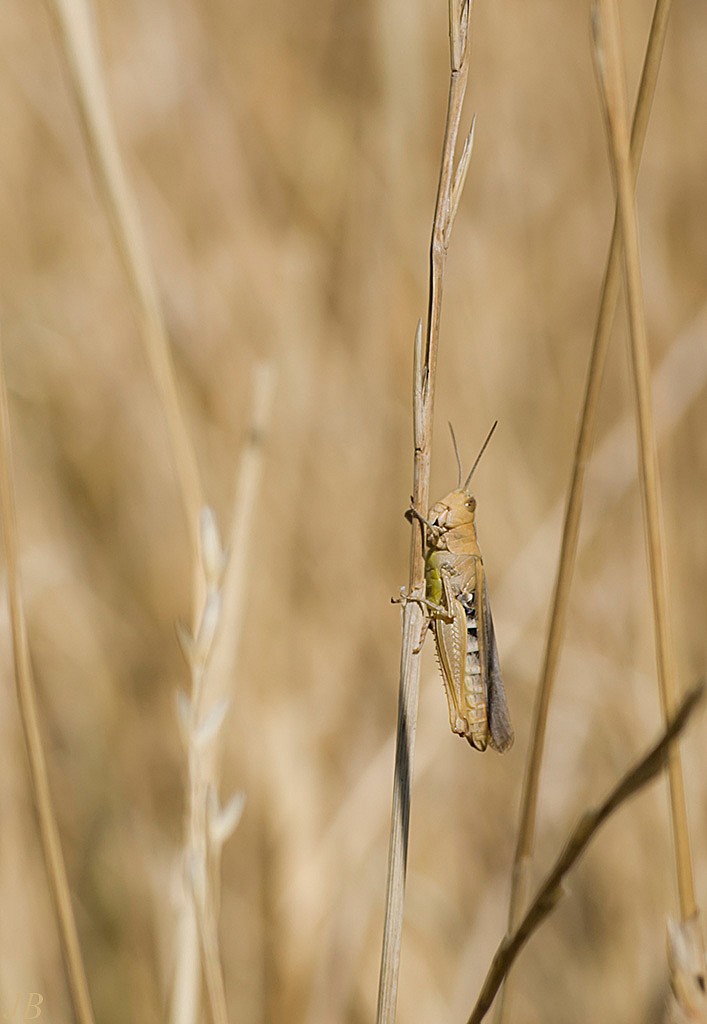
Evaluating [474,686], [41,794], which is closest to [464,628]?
[474,686]

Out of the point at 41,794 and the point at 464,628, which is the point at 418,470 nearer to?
the point at 41,794

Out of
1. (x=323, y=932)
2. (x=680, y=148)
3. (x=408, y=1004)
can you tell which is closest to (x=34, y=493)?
(x=323, y=932)

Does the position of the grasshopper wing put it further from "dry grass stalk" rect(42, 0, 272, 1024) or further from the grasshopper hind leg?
"dry grass stalk" rect(42, 0, 272, 1024)

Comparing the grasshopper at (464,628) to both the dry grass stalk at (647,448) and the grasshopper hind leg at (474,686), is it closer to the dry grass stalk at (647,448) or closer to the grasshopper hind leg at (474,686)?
the grasshopper hind leg at (474,686)

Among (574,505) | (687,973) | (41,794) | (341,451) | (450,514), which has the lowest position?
(687,973)

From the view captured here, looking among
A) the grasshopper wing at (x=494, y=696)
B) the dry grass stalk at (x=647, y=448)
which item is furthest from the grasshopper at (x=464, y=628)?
the dry grass stalk at (x=647, y=448)

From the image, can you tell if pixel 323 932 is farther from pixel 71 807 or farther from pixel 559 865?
pixel 559 865

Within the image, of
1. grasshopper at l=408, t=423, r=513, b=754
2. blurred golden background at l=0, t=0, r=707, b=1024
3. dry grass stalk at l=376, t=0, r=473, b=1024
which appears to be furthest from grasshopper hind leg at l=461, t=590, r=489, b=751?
dry grass stalk at l=376, t=0, r=473, b=1024
